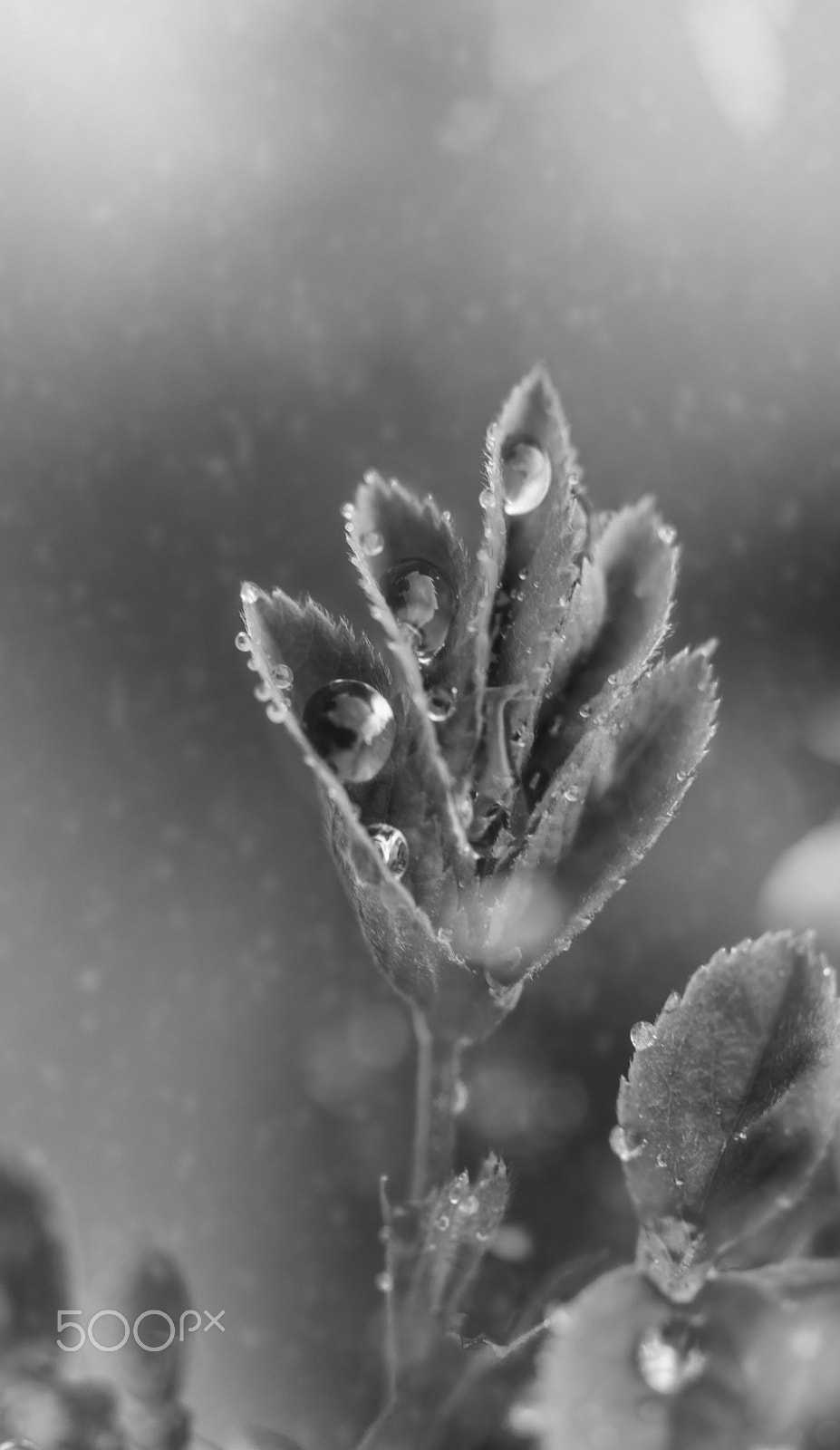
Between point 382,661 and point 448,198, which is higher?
point 448,198

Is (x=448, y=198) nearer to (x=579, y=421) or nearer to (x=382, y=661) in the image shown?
(x=579, y=421)

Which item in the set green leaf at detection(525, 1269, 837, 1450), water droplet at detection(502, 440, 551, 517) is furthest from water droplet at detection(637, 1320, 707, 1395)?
water droplet at detection(502, 440, 551, 517)

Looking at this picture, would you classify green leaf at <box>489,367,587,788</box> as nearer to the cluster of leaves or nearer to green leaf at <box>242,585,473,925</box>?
green leaf at <box>242,585,473,925</box>

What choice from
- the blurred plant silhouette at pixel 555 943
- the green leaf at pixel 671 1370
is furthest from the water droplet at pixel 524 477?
the green leaf at pixel 671 1370

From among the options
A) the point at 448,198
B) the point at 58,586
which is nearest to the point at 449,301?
the point at 448,198

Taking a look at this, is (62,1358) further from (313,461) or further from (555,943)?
(313,461)

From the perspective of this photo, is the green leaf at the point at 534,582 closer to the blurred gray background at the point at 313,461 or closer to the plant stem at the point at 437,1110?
the plant stem at the point at 437,1110
